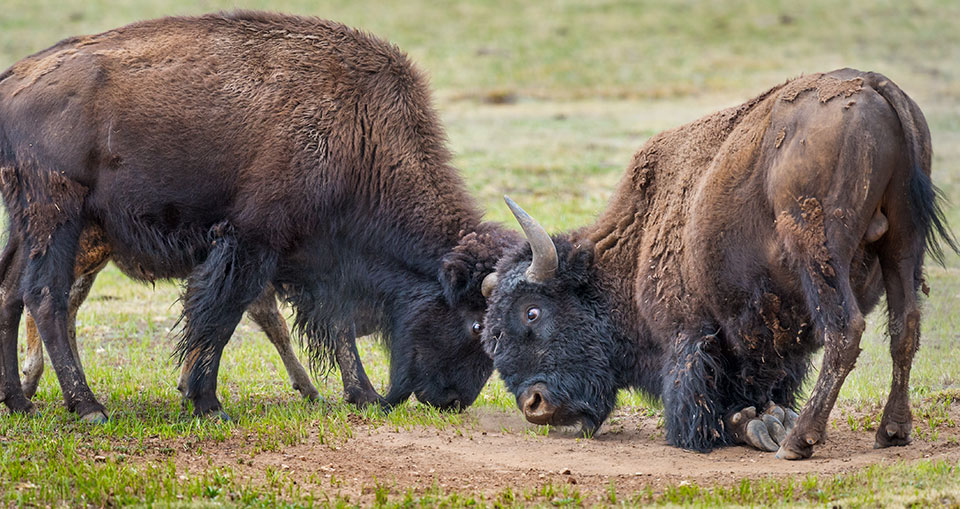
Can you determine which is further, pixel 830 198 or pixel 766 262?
pixel 766 262

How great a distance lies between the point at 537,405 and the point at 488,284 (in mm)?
884

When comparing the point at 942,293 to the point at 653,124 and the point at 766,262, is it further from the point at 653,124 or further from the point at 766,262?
the point at 653,124

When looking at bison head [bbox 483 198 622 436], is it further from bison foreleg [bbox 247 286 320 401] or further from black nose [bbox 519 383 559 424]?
bison foreleg [bbox 247 286 320 401]

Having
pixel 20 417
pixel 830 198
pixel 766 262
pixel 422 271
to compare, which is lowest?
pixel 20 417

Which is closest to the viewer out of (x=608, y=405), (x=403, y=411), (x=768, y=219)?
(x=768, y=219)

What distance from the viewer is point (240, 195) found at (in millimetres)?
7668

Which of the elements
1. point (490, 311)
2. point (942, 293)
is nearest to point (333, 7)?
point (942, 293)

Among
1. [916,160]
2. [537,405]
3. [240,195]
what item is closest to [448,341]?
[537,405]

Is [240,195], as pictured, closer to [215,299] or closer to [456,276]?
[215,299]

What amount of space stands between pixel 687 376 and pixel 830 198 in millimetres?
1446

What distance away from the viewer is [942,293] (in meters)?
11.0

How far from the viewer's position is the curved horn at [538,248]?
7055mm

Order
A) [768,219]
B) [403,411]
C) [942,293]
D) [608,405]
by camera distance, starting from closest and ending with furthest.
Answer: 1. [768,219]
2. [608,405]
3. [403,411]
4. [942,293]

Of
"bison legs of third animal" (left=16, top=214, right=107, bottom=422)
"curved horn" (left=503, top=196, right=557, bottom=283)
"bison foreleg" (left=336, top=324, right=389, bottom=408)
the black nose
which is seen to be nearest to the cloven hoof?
"bison legs of third animal" (left=16, top=214, right=107, bottom=422)
